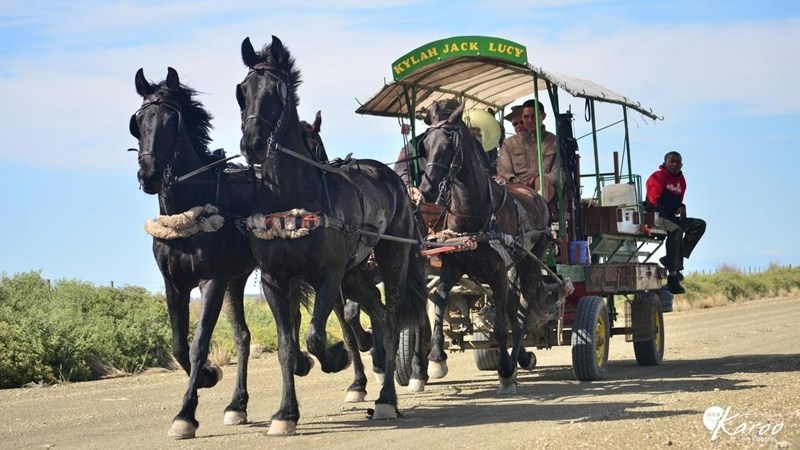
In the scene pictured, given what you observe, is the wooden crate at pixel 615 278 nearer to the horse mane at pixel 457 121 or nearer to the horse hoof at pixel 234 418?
the horse mane at pixel 457 121

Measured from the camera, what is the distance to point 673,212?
16328 mm

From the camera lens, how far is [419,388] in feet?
42.2

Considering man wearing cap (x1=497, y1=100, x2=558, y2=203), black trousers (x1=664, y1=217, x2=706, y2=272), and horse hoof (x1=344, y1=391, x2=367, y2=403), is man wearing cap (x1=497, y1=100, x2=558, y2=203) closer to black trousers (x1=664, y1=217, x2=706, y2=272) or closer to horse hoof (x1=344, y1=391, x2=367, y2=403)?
black trousers (x1=664, y1=217, x2=706, y2=272)

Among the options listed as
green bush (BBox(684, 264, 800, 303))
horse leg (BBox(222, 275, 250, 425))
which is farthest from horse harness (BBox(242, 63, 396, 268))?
green bush (BBox(684, 264, 800, 303))

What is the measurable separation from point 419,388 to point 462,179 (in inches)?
91.5

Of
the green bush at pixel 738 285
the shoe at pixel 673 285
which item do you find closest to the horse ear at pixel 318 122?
the shoe at pixel 673 285

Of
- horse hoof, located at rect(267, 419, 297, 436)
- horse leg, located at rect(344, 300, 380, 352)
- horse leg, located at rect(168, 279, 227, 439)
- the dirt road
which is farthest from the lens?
horse leg, located at rect(344, 300, 380, 352)

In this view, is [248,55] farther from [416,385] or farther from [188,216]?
[416,385]

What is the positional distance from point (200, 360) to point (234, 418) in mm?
905

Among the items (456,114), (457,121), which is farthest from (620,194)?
(456,114)

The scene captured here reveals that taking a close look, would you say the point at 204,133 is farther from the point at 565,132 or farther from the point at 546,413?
the point at 565,132

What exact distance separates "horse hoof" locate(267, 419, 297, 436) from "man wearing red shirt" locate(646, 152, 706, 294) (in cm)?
819

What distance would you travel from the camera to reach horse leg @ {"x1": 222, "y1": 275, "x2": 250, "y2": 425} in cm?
1023

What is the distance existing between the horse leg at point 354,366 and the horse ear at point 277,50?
9.13 ft
